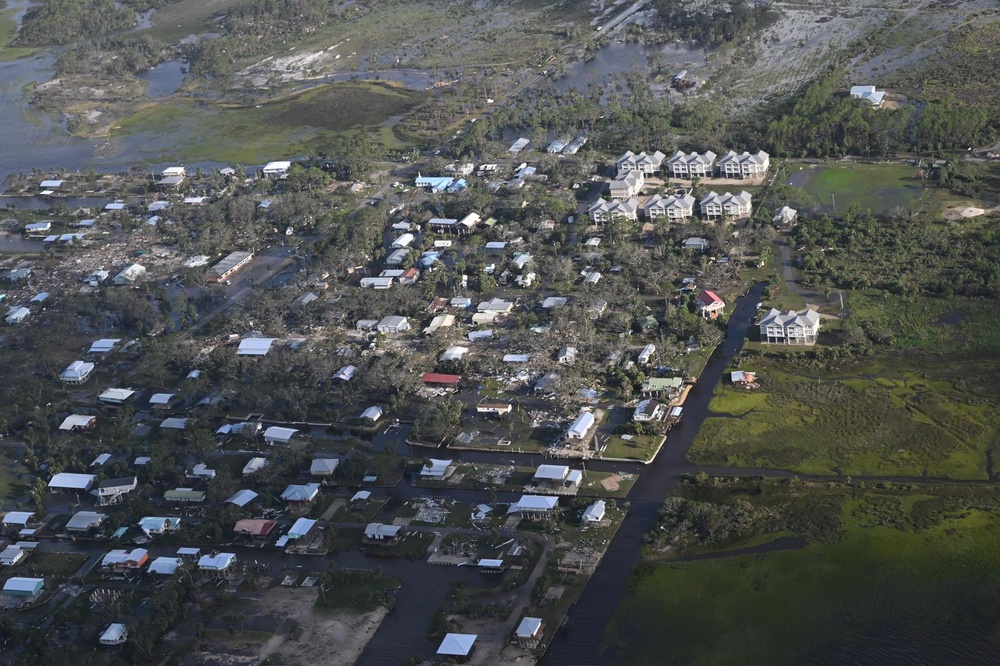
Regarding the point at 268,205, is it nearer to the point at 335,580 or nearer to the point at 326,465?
the point at 326,465

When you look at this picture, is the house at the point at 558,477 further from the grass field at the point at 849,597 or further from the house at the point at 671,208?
the house at the point at 671,208

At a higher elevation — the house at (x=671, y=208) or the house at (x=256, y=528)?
the house at (x=671, y=208)

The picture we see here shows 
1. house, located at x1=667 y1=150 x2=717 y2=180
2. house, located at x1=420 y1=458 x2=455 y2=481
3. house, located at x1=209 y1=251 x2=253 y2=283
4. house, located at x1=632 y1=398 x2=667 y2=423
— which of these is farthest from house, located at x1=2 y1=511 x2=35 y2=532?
house, located at x1=667 y1=150 x2=717 y2=180

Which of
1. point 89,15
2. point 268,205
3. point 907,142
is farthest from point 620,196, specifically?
point 89,15

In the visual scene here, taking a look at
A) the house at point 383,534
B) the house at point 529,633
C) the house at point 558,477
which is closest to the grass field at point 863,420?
the house at point 558,477

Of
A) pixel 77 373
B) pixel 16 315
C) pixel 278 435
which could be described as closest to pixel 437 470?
pixel 278 435

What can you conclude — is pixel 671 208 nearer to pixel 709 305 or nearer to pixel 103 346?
pixel 709 305
